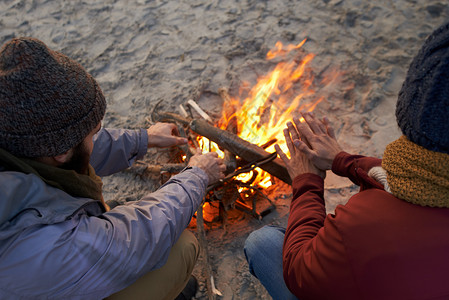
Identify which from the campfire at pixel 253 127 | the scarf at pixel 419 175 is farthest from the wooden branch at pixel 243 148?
the scarf at pixel 419 175

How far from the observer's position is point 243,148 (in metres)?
2.67

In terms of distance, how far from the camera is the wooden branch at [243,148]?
8.78 ft

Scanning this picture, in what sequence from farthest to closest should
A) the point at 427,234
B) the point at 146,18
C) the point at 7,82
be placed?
the point at 146,18 < the point at 7,82 < the point at 427,234

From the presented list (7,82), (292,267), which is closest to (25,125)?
(7,82)

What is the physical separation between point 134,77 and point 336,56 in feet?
7.80

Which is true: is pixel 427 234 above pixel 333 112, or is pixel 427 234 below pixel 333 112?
above

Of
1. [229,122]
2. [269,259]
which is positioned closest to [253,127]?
[229,122]

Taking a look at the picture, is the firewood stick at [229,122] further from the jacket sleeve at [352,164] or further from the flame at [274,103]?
the jacket sleeve at [352,164]

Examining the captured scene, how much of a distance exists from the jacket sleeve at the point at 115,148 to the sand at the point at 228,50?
0.46 metres

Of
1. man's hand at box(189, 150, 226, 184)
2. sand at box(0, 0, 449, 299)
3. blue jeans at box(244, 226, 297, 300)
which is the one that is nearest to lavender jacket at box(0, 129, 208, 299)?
man's hand at box(189, 150, 226, 184)

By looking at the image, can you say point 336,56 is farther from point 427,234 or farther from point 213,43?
point 427,234

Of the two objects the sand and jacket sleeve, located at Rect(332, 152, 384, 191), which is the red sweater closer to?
jacket sleeve, located at Rect(332, 152, 384, 191)

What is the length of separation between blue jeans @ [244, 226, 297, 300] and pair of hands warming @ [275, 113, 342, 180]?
41 cm

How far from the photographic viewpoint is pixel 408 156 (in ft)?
4.22
